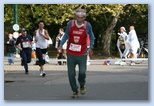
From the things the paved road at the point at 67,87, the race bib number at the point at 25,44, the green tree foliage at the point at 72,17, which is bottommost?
the paved road at the point at 67,87

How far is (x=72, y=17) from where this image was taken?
1417cm

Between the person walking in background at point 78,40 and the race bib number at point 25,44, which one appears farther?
the race bib number at point 25,44

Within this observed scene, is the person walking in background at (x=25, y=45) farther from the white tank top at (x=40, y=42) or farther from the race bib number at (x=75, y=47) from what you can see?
the race bib number at (x=75, y=47)

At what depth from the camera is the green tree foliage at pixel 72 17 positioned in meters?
11.6

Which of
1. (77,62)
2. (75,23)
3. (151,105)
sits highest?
(75,23)

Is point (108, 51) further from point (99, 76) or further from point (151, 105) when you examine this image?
point (151, 105)

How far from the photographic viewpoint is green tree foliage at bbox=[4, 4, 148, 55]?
11594 millimetres

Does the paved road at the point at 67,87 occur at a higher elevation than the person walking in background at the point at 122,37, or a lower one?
lower

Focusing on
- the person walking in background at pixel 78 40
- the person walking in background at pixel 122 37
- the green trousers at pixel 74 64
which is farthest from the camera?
the person walking in background at pixel 122 37

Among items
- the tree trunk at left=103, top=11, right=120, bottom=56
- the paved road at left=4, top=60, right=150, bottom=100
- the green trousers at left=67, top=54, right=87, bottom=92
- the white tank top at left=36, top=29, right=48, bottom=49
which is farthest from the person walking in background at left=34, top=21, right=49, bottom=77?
the tree trunk at left=103, top=11, right=120, bottom=56

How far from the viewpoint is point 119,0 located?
8875mm

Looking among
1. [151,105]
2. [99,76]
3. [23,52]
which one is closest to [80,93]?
[151,105]

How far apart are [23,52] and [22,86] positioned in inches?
123

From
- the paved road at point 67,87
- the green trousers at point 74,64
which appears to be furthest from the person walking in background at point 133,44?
the green trousers at point 74,64
